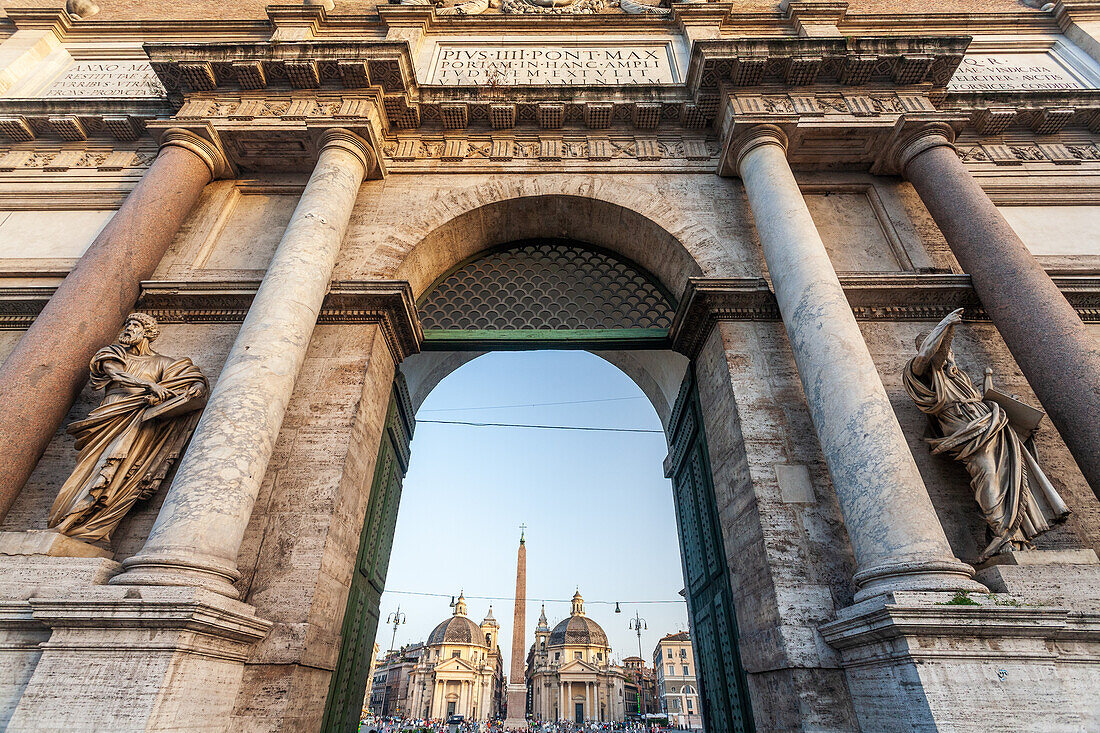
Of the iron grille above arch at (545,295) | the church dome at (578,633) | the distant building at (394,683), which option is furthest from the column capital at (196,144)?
the distant building at (394,683)

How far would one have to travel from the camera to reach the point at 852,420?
485cm

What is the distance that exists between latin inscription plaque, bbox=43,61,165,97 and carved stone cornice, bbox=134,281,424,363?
4.82 meters

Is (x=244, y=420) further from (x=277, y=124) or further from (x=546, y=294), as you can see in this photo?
(x=277, y=124)

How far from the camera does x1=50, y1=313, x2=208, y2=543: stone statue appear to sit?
489 centimetres

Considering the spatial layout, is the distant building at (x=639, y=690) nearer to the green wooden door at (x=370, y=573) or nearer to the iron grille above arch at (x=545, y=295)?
the green wooden door at (x=370, y=573)

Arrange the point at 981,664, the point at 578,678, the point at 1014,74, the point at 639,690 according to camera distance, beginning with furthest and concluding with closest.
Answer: the point at 639,690, the point at 578,678, the point at 1014,74, the point at 981,664

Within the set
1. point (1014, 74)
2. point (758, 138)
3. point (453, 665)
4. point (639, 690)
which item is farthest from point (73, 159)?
point (639, 690)

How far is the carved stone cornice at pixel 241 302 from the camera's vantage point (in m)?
6.66

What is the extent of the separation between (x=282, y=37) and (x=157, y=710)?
411 inches

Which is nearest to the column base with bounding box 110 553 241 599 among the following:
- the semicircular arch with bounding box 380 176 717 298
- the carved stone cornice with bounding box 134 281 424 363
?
the carved stone cornice with bounding box 134 281 424 363

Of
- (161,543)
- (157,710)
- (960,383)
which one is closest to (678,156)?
(960,383)

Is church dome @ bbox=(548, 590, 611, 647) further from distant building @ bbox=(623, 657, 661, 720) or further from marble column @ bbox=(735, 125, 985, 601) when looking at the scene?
marble column @ bbox=(735, 125, 985, 601)

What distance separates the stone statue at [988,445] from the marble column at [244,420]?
6.21m

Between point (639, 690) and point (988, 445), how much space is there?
69573 mm
